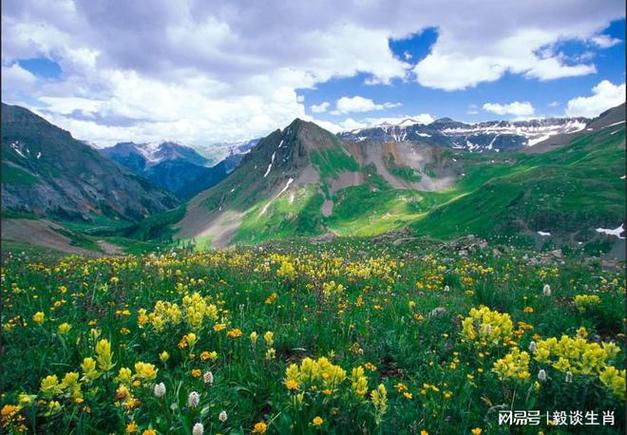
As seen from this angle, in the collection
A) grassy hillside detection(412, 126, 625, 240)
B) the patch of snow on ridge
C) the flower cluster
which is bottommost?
the patch of snow on ridge

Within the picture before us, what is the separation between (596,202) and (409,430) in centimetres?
14681

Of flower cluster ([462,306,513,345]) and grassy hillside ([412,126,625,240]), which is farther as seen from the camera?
grassy hillside ([412,126,625,240])

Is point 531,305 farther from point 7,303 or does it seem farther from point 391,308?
point 7,303

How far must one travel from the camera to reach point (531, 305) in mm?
10414

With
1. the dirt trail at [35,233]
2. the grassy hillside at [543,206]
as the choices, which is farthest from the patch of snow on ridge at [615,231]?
the dirt trail at [35,233]

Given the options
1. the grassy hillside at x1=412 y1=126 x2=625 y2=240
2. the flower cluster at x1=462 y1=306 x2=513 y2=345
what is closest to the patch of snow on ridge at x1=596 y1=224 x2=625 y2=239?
the grassy hillside at x1=412 y1=126 x2=625 y2=240

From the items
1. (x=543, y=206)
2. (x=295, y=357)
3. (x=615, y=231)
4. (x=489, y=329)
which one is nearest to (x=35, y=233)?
(x=295, y=357)

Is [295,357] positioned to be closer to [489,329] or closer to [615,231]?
[489,329]

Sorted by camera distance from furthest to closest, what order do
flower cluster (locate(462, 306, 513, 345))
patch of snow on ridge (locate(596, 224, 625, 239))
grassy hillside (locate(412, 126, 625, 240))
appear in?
grassy hillside (locate(412, 126, 625, 240)), patch of snow on ridge (locate(596, 224, 625, 239)), flower cluster (locate(462, 306, 513, 345))

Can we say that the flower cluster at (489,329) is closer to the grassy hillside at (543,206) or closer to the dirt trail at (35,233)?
the grassy hillside at (543,206)

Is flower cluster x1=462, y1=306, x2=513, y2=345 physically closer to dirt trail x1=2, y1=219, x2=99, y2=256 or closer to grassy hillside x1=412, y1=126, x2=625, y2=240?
grassy hillside x1=412, y1=126, x2=625, y2=240

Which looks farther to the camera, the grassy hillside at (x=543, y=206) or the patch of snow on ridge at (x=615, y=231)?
the grassy hillside at (x=543, y=206)

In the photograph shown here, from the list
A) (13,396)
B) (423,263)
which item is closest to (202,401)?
(13,396)

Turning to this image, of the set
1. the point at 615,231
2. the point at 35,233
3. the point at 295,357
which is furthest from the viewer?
the point at 35,233
